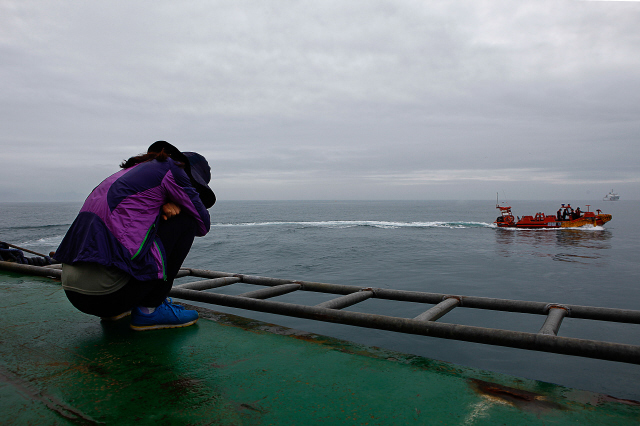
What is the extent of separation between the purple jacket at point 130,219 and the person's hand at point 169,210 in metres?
0.03

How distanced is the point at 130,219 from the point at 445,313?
8.15 ft

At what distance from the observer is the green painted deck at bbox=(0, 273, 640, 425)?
66.6 inches

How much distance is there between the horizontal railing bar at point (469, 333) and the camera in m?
1.99

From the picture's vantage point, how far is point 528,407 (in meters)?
1.77

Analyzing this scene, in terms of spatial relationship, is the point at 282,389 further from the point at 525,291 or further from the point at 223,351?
the point at 525,291

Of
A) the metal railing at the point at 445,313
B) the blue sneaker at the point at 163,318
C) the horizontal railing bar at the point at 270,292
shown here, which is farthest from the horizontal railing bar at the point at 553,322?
the blue sneaker at the point at 163,318

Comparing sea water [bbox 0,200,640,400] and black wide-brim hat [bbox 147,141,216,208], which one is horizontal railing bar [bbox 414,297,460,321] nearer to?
black wide-brim hat [bbox 147,141,216,208]

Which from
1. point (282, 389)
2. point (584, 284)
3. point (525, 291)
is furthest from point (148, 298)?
point (584, 284)

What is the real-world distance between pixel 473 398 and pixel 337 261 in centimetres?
1639

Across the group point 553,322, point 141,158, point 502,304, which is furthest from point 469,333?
point 141,158

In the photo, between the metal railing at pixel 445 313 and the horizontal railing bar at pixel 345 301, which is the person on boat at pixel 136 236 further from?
the horizontal railing bar at pixel 345 301

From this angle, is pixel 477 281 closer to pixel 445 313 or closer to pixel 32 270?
pixel 445 313

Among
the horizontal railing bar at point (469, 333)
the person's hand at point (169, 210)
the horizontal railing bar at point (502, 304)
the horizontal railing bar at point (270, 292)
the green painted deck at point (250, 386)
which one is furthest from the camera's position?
the horizontal railing bar at point (270, 292)

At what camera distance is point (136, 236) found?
7.88 ft
